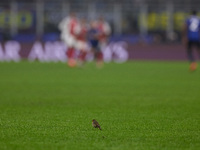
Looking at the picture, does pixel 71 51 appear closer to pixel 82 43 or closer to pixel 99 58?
pixel 82 43

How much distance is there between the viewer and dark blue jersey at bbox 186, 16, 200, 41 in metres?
21.4

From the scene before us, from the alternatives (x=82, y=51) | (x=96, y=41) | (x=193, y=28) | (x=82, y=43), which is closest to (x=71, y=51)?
(x=82, y=51)

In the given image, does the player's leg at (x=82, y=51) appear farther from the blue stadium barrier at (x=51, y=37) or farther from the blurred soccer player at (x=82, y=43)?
the blue stadium barrier at (x=51, y=37)

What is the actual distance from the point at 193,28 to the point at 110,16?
576 inches

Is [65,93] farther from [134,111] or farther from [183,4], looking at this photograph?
[183,4]

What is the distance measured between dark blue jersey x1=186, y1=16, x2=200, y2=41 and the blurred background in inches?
512

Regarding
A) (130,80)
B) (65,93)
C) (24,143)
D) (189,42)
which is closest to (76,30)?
(189,42)

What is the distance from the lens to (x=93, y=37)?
2731 cm

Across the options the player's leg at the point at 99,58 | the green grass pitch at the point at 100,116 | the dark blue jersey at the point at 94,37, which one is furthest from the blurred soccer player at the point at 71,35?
the green grass pitch at the point at 100,116

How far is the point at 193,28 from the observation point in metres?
21.5

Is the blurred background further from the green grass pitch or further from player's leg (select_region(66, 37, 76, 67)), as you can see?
the green grass pitch

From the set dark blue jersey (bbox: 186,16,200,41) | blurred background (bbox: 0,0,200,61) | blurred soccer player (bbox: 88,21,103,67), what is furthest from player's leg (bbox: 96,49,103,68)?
blurred background (bbox: 0,0,200,61)

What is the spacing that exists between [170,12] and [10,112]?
26.6m

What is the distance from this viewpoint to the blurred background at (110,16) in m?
34.6
